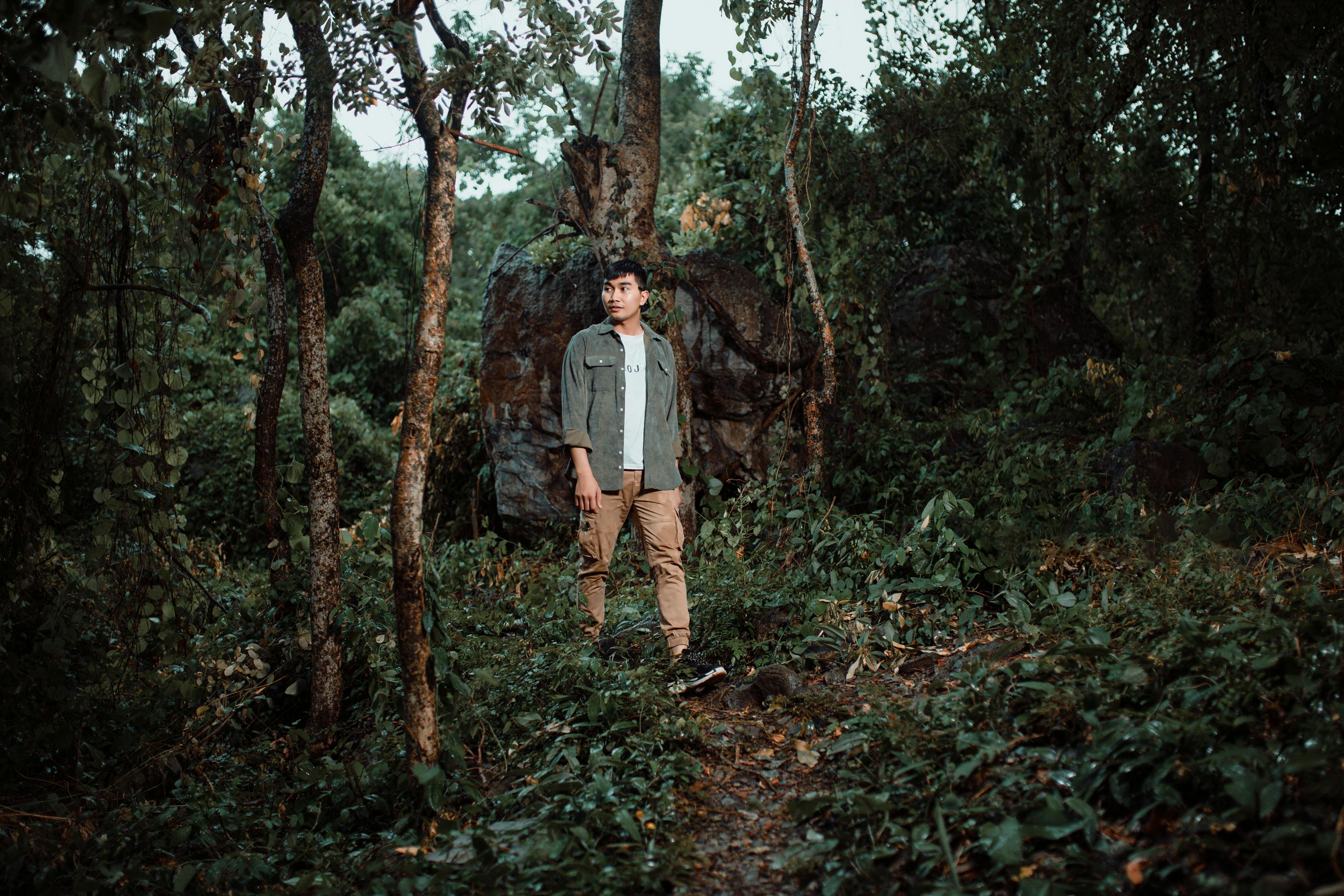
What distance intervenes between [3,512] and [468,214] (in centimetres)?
1488

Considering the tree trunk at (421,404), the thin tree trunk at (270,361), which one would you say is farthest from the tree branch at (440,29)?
the thin tree trunk at (270,361)

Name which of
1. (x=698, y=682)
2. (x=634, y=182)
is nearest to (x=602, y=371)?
(x=698, y=682)

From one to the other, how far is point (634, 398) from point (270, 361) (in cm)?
171

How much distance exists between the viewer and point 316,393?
3613 mm

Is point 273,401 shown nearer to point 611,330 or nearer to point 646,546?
point 611,330

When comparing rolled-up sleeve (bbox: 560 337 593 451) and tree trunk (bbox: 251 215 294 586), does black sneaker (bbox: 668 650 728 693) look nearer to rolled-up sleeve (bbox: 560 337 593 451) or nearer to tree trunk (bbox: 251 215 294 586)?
rolled-up sleeve (bbox: 560 337 593 451)

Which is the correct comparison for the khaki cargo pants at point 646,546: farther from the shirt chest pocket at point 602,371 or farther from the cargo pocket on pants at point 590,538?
the shirt chest pocket at point 602,371

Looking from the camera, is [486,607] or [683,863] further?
[486,607]

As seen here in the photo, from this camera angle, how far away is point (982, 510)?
5.19 meters

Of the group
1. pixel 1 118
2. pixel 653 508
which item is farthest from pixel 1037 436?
pixel 1 118

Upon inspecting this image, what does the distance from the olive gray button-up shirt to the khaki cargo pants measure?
60 mm

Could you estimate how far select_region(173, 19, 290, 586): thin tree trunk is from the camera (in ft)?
12.7

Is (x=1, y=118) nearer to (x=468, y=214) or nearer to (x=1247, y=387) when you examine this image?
(x=1247, y=387)

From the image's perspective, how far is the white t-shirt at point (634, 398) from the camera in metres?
4.09
